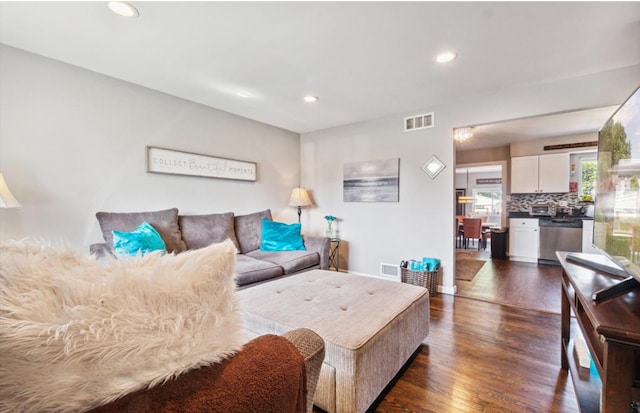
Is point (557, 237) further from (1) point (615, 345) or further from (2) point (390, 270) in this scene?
(1) point (615, 345)

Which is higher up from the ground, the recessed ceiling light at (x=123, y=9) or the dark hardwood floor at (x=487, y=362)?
the recessed ceiling light at (x=123, y=9)

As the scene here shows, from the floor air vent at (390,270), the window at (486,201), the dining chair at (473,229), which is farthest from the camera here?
the window at (486,201)

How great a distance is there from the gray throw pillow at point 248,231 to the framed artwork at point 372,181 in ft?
4.46

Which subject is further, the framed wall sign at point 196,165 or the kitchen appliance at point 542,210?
the kitchen appliance at point 542,210

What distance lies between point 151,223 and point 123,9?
167 cm

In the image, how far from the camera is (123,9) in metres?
1.66

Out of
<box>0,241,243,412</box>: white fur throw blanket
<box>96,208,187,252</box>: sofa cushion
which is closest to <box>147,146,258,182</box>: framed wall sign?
<box>96,208,187,252</box>: sofa cushion

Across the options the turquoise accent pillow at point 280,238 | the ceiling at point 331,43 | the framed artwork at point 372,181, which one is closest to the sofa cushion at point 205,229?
the turquoise accent pillow at point 280,238

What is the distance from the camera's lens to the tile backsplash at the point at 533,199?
17.1ft

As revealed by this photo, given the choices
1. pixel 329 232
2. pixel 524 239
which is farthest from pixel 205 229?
pixel 524 239

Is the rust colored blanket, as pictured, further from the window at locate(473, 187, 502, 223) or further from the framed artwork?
the window at locate(473, 187, 502, 223)

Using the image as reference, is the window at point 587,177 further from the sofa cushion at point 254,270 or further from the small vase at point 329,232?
the sofa cushion at point 254,270

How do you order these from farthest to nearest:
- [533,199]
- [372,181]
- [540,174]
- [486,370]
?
[533,199], [540,174], [372,181], [486,370]

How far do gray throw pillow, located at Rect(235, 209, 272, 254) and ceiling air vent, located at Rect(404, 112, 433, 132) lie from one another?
223 cm
